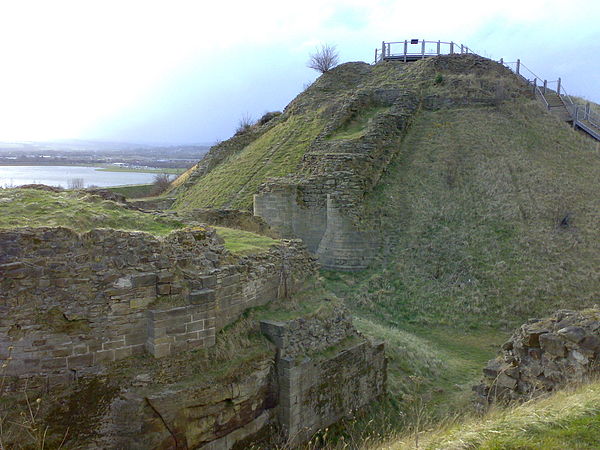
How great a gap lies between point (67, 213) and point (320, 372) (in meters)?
5.29

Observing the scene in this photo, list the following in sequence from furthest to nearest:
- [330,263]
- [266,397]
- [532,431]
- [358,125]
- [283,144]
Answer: [283,144], [358,125], [330,263], [266,397], [532,431]

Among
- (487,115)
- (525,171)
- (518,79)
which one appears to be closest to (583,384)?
(525,171)

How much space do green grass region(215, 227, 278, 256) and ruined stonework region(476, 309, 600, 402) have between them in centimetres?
525

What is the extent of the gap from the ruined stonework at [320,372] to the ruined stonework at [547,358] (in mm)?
2558

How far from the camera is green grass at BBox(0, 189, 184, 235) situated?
7.24 m

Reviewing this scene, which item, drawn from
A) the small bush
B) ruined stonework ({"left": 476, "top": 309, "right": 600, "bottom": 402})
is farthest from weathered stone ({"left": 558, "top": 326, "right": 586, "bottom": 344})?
the small bush

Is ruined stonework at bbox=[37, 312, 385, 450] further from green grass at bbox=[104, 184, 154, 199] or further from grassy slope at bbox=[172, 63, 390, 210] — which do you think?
green grass at bbox=[104, 184, 154, 199]

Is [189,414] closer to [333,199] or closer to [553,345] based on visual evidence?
[553,345]

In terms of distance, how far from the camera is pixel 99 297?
6.96m

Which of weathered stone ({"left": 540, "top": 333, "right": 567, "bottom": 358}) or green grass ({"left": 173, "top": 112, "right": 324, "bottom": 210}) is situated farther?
green grass ({"left": 173, "top": 112, "right": 324, "bottom": 210})

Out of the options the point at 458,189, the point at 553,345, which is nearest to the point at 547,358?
the point at 553,345

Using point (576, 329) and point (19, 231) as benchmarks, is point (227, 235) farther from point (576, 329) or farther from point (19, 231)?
point (576, 329)

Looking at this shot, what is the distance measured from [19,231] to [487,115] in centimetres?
2450

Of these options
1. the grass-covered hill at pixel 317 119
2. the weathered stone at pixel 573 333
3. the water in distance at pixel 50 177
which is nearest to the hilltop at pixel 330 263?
the grass-covered hill at pixel 317 119
